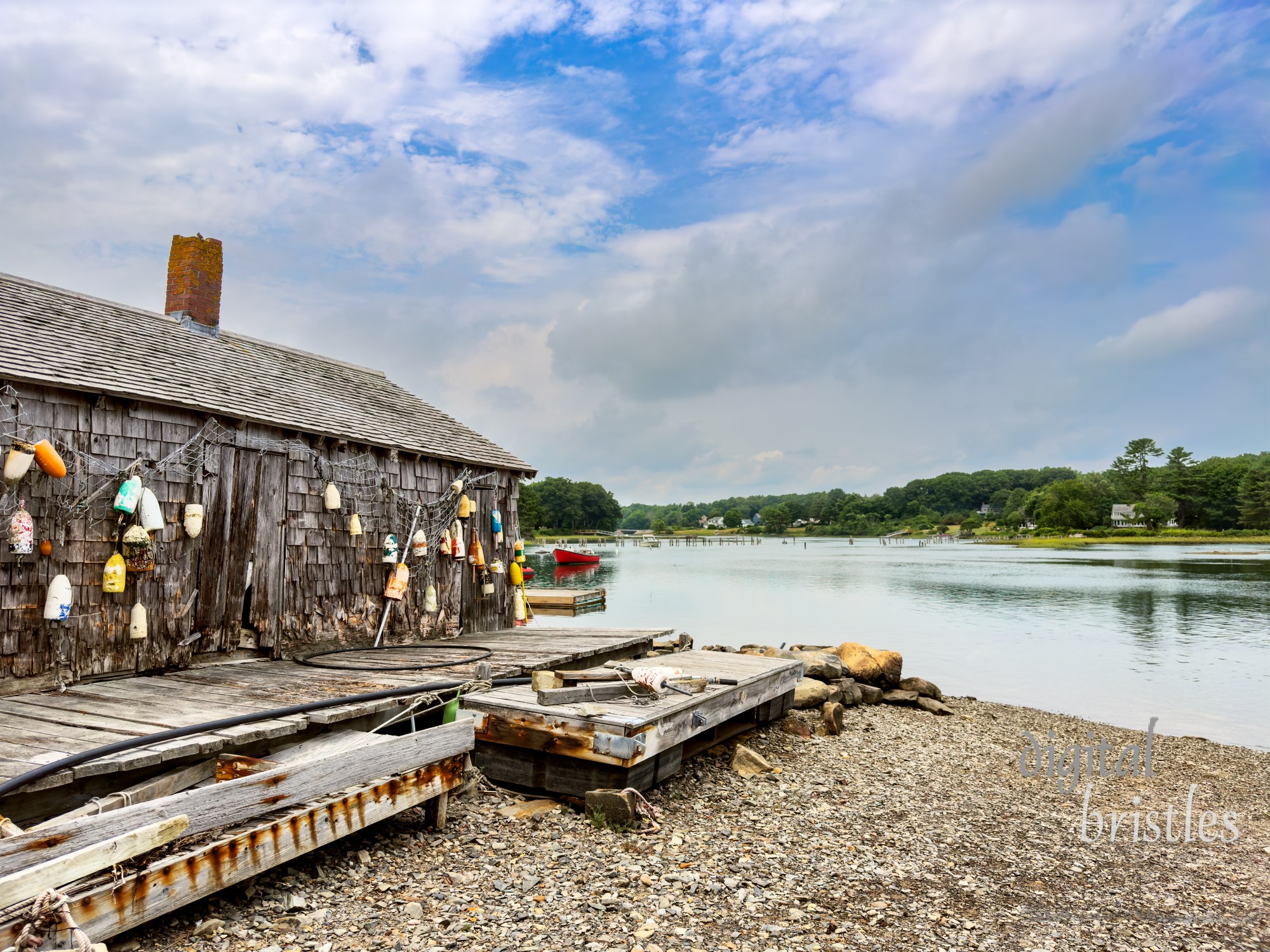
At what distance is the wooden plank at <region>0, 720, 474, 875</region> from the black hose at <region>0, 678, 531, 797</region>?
31.8 inches

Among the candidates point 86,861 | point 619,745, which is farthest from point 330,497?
point 86,861

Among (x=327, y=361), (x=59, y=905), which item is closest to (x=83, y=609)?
(x=59, y=905)

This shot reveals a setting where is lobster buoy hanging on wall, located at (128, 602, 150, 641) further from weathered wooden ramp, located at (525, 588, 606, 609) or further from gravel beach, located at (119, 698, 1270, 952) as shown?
weathered wooden ramp, located at (525, 588, 606, 609)

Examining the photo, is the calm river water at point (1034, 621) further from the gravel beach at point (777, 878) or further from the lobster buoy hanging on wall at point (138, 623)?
the lobster buoy hanging on wall at point (138, 623)

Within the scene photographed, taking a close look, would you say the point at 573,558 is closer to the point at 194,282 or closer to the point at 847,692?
the point at 847,692

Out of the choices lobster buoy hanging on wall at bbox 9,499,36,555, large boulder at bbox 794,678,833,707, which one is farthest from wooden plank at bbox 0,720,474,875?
large boulder at bbox 794,678,833,707

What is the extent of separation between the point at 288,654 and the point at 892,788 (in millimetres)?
7417

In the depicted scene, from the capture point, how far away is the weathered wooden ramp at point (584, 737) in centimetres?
668

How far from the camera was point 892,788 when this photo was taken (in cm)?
845

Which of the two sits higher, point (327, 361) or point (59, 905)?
point (327, 361)

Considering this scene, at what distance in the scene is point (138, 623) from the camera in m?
7.88

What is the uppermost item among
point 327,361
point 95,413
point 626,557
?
point 327,361

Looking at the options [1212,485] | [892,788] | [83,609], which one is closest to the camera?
[83,609]

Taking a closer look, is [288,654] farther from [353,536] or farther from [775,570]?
[775,570]
